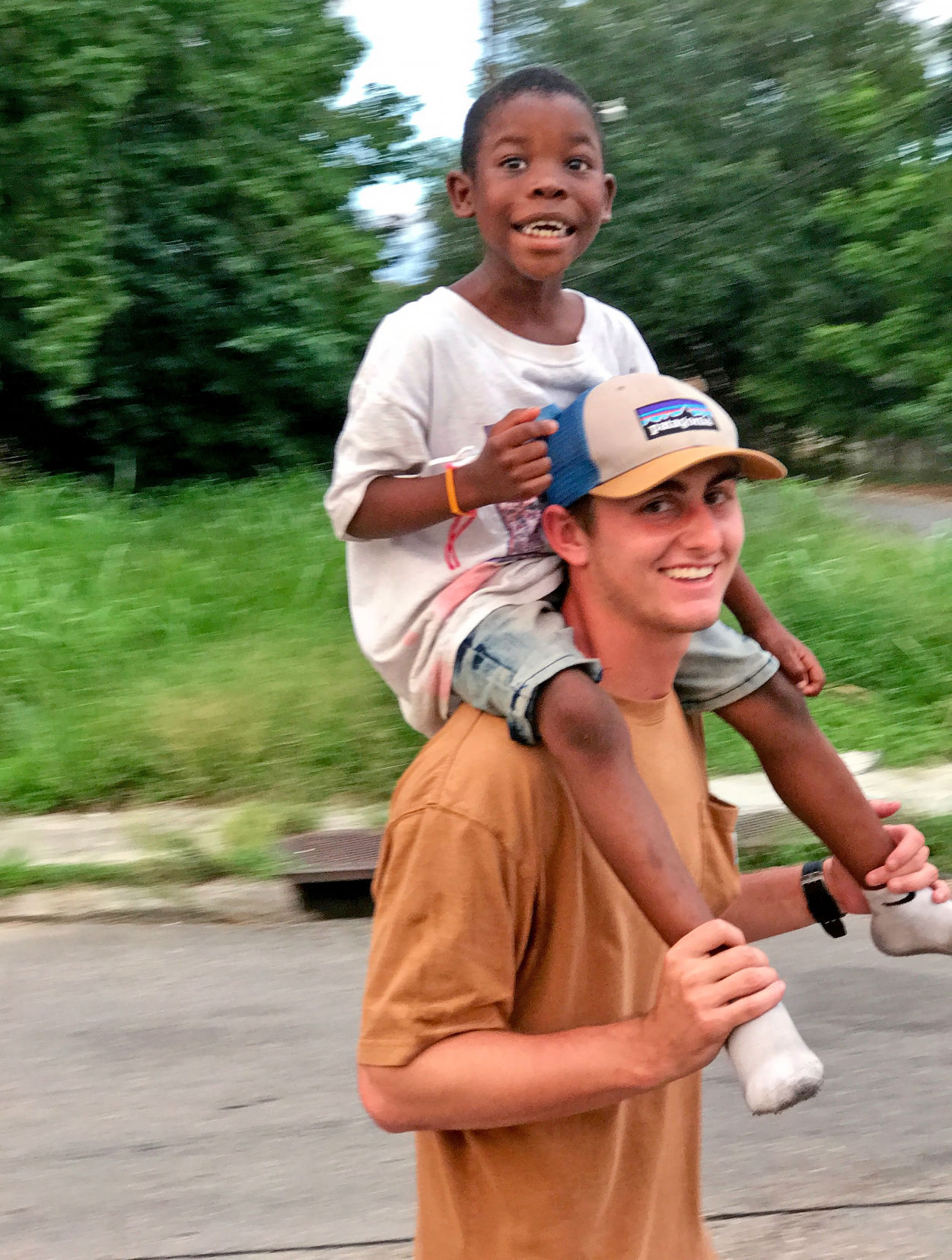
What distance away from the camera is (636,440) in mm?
1788

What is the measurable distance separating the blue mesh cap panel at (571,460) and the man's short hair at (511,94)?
73 cm

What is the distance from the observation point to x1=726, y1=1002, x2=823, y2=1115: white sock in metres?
1.68

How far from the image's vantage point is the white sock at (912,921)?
2105 millimetres

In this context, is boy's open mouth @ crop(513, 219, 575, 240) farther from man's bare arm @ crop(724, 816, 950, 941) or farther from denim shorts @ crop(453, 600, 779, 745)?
man's bare arm @ crop(724, 816, 950, 941)

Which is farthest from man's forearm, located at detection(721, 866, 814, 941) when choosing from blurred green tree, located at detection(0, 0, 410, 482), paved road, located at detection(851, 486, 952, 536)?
paved road, located at detection(851, 486, 952, 536)

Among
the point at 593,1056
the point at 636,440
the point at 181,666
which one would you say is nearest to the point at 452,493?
the point at 636,440

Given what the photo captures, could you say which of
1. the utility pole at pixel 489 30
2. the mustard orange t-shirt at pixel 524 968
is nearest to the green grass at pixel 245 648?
the mustard orange t-shirt at pixel 524 968

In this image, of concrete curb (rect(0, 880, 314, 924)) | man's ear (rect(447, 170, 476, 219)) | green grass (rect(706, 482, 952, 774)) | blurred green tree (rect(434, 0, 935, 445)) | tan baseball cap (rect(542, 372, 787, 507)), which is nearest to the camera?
tan baseball cap (rect(542, 372, 787, 507))

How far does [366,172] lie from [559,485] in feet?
34.5


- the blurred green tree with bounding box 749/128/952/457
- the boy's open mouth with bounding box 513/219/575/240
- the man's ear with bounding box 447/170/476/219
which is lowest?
the blurred green tree with bounding box 749/128/952/457

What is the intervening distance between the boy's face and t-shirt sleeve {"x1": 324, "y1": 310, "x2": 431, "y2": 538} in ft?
0.83

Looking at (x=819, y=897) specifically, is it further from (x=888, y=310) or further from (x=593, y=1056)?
(x=888, y=310)

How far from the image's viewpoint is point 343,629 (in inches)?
283

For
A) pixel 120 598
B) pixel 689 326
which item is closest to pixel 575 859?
pixel 120 598
